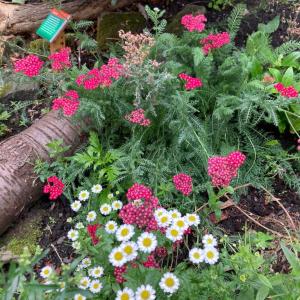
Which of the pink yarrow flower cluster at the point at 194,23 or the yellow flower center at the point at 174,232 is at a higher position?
the pink yarrow flower cluster at the point at 194,23

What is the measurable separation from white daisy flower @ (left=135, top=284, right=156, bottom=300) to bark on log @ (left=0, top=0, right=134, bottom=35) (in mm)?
2531

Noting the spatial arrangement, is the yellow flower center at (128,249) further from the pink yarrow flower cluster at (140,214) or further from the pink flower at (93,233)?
the pink flower at (93,233)

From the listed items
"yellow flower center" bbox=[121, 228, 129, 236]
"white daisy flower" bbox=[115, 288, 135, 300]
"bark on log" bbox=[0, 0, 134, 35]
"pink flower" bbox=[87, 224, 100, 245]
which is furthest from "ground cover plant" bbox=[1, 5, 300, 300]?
"bark on log" bbox=[0, 0, 134, 35]

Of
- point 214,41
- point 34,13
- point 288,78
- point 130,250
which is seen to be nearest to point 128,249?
point 130,250

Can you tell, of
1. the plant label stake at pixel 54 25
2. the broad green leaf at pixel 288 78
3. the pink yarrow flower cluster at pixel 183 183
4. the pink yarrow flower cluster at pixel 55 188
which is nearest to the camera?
the pink yarrow flower cluster at pixel 183 183

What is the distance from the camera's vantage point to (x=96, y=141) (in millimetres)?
2527

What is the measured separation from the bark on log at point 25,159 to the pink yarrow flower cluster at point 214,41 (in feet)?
3.13

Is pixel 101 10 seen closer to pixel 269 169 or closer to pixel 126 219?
pixel 269 169

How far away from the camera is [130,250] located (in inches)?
63.8

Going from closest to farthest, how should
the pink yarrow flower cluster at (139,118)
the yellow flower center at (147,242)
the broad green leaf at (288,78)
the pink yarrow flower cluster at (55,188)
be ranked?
the yellow flower center at (147,242) → the pink yarrow flower cluster at (139,118) → the pink yarrow flower cluster at (55,188) → the broad green leaf at (288,78)

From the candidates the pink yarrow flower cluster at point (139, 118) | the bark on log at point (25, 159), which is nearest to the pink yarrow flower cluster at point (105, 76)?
the pink yarrow flower cluster at point (139, 118)

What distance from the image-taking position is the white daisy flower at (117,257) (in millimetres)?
1620

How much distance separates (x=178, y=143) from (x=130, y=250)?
877 millimetres

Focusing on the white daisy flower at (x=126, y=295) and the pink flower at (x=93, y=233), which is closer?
the white daisy flower at (x=126, y=295)
